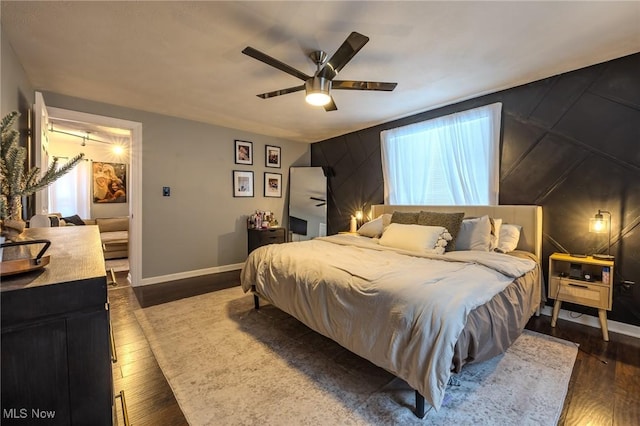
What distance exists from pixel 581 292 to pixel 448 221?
1.21 meters

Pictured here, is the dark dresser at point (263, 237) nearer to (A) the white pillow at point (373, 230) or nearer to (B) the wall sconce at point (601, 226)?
(A) the white pillow at point (373, 230)

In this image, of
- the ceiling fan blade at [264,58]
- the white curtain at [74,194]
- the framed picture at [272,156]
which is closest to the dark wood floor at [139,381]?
the ceiling fan blade at [264,58]

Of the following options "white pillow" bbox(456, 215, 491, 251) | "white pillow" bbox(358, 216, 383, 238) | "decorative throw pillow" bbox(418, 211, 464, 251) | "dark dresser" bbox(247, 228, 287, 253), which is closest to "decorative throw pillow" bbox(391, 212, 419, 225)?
"decorative throw pillow" bbox(418, 211, 464, 251)

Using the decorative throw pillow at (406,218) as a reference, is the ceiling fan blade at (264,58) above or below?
above

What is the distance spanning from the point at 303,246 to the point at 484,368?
1747 mm

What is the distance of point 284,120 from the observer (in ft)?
13.9

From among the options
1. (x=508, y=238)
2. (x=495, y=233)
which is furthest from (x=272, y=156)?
(x=508, y=238)

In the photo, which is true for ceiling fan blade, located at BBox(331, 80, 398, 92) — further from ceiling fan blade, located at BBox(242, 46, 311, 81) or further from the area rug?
the area rug

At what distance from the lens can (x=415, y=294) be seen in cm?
153

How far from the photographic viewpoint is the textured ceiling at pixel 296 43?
1844 millimetres

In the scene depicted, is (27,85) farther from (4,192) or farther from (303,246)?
(303,246)

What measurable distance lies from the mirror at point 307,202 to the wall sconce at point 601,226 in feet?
11.8

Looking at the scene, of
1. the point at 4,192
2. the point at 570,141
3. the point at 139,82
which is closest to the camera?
the point at 4,192

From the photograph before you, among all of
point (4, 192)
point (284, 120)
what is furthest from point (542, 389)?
point (284, 120)
